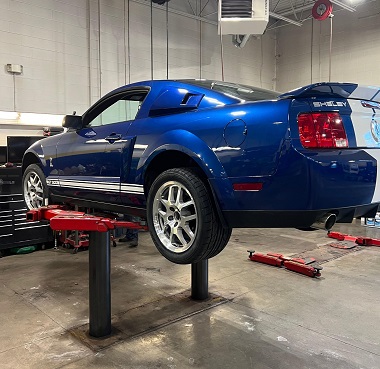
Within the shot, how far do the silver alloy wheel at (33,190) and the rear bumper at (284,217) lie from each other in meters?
2.42

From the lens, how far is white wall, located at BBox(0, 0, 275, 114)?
275 inches

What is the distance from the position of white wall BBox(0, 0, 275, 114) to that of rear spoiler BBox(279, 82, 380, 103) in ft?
20.5

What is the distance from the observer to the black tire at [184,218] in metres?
2.17

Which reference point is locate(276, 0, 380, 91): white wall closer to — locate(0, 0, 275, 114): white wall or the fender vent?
locate(0, 0, 275, 114): white wall

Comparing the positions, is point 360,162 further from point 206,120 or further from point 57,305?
point 57,305

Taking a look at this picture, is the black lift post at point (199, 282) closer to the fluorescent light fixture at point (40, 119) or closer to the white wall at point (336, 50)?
the fluorescent light fixture at point (40, 119)

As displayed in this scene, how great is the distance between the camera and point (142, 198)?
8.46 feet

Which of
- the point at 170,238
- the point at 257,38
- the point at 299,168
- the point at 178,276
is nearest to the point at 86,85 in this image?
the point at 178,276

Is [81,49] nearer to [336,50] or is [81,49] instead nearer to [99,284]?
[99,284]

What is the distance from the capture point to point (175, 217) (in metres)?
2.34

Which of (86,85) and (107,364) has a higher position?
(86,85)

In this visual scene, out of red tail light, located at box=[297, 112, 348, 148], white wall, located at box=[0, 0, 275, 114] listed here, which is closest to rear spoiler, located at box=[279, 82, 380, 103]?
red tail light, located at box=[297, 112, 348, 148]

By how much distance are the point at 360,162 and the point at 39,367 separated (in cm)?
273

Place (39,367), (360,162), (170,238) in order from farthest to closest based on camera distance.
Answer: (39,367) < (170,238) < (360,162)
